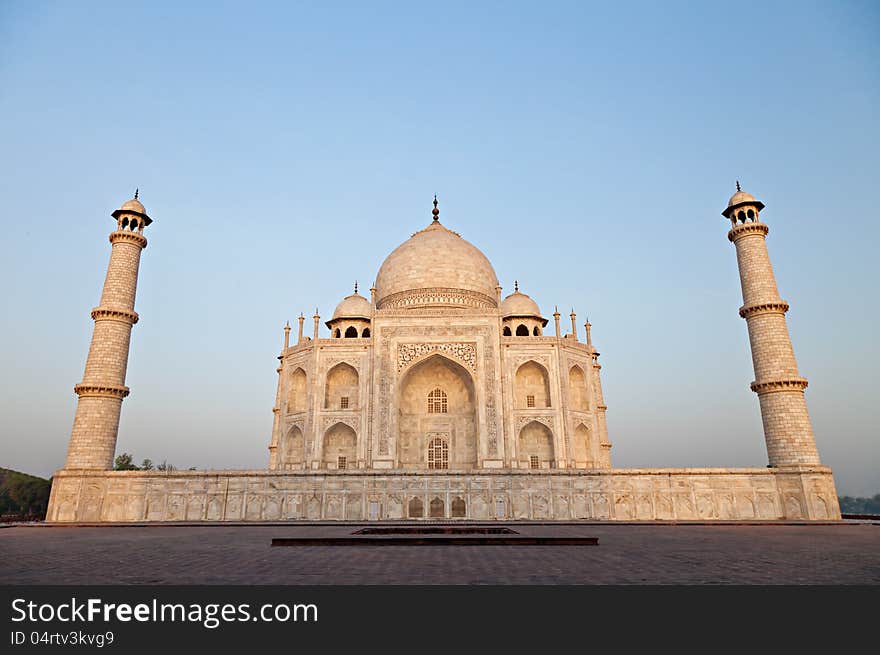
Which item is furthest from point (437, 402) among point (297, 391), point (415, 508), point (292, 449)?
point (415, 508)

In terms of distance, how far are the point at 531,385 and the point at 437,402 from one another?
4.21 meters

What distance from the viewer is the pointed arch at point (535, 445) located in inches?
933

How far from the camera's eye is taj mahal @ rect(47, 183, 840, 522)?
1652 centimetres

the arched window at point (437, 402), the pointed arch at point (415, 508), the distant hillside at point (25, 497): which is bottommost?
the pointed arch at point (415, 508)

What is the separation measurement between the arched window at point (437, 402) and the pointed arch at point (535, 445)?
3.53 metres

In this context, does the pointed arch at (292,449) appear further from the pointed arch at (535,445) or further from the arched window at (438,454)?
the pointed arch at (535,445)

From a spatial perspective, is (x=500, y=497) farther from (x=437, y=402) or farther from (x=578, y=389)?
(x=578, y=389)

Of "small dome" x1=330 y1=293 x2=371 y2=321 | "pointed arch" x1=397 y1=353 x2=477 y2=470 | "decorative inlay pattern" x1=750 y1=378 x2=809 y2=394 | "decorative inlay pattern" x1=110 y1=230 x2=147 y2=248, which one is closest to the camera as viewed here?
"decorative inlay pattern" x1=750 y1=378 x2=809 y2=394

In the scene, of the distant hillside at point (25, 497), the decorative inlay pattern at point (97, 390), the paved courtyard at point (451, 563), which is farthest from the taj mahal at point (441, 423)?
the distant hillside at point (25, 497)

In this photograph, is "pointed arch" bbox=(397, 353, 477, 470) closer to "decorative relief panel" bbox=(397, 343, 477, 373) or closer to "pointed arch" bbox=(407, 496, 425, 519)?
"decorative relief panel" bbox=(397, 343, 477, 373)

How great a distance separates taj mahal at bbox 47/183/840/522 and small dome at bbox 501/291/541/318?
0.08m

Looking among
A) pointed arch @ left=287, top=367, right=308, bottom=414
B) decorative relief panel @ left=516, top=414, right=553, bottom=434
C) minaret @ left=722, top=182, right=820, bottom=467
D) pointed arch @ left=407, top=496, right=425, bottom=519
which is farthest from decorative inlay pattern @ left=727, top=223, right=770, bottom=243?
pointed arch @ left=287, top=367, right=308, bottom=414
